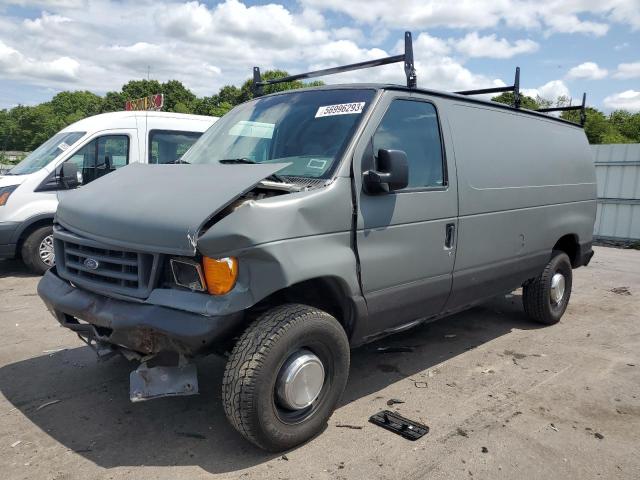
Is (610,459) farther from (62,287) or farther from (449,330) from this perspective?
(62,287)

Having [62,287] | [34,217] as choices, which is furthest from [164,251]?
[34,217]

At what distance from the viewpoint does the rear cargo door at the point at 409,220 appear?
3424mm

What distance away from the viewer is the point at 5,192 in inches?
285

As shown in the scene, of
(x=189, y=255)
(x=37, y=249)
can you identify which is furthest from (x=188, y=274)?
(x=37, y=249)

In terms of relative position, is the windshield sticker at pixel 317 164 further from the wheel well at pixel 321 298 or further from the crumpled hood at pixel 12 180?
the crumpled hood at pixel 12 180

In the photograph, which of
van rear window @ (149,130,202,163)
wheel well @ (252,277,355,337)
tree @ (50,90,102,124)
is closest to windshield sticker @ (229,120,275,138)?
wheel well @ (252,277,355,337)

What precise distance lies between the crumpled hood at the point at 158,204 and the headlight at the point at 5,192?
4.36m

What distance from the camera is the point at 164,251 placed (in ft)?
9.11

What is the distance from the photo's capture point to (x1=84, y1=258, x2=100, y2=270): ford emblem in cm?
312

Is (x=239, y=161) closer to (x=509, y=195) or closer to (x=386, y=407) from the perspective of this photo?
(x=386, y=407)

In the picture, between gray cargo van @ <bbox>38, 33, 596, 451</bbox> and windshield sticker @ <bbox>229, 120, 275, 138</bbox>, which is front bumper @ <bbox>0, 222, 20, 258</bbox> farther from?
windshield sticker @ <bbox>229, 120, 275, 138</bbox>

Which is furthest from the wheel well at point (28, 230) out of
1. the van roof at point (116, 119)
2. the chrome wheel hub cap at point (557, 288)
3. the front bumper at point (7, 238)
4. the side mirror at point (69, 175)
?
the chrome wheel hub cap at point (557, 288)

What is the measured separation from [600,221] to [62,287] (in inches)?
515

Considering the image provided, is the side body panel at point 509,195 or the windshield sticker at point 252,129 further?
the side body panel at point 509,195
